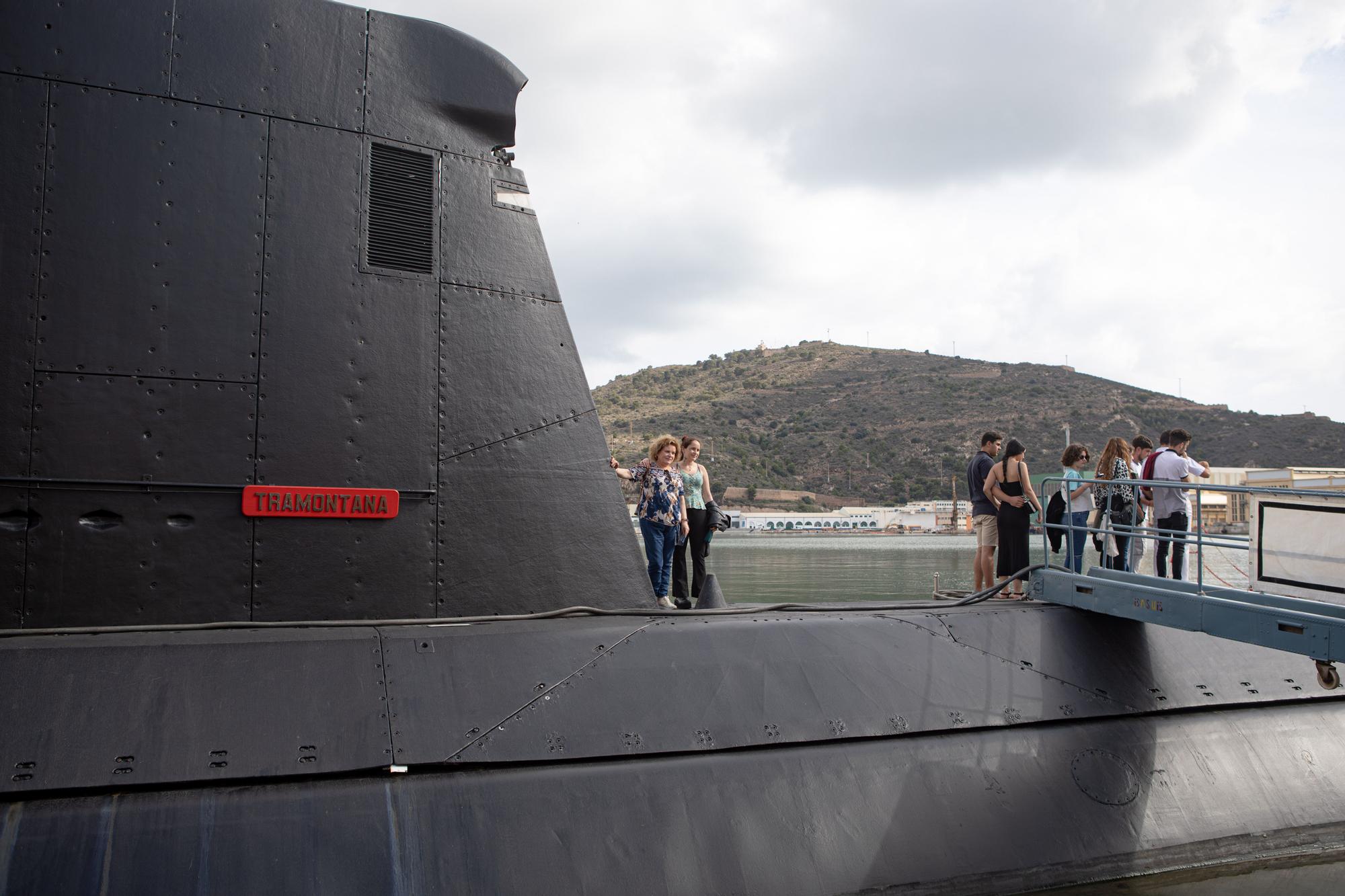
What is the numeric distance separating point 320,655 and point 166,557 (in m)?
0.75

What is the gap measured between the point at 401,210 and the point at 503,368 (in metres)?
0.87

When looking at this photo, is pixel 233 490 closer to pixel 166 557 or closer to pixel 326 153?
pixel 166 557

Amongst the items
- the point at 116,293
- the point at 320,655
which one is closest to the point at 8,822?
the point at 320,655

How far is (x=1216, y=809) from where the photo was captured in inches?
195

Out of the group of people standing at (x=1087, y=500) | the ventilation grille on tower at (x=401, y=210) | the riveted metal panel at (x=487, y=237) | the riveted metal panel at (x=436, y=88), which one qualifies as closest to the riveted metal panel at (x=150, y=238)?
the ventilation grille on tower at (x=401, y=210)

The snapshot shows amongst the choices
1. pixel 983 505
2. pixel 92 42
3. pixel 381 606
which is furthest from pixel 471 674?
pixel 983 505

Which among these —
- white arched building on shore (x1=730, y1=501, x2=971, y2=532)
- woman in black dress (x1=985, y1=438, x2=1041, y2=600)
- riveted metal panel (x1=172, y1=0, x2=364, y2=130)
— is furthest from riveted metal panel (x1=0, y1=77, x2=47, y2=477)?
white arched building on shore (x1=730, y1=501, x2=971, y2=532)

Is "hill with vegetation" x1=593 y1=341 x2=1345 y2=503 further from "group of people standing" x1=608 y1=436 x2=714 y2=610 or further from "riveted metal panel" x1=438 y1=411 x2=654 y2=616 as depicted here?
"riveted metal panel" x1=438 y1=411 x2=654 y2=616

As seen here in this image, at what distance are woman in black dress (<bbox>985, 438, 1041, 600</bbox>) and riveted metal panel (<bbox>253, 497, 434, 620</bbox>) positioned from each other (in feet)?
15.4

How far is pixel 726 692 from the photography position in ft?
14.5

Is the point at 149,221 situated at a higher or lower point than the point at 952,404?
lower

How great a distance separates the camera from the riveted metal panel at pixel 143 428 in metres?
3.83

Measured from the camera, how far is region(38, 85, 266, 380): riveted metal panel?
3.94 meters

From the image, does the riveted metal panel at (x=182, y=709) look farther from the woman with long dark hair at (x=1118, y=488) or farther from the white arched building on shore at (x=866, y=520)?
the white arched building on shore at (x=866, y=520)
